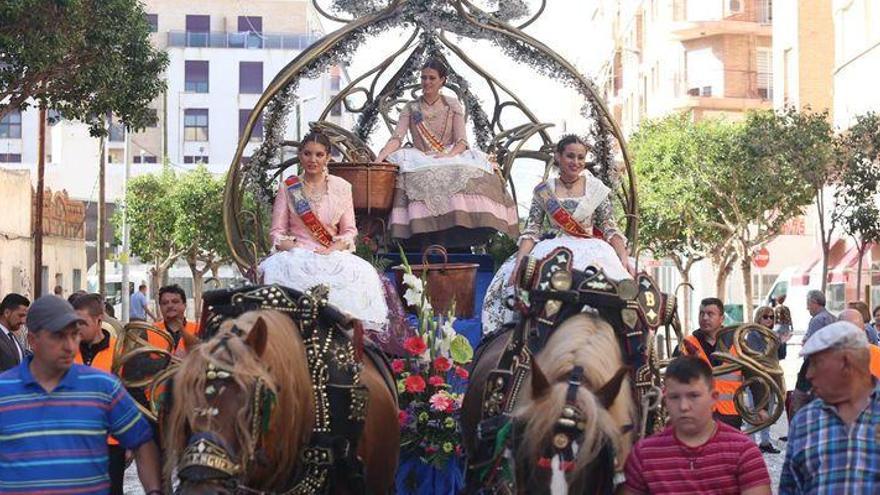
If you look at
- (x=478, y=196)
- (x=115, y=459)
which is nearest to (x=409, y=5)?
(x=478, y=196)

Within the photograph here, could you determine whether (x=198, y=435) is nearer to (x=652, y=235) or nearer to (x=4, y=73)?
(x=4, y=73)

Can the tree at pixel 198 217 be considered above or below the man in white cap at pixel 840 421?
above

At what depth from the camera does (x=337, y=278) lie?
8.17 meters

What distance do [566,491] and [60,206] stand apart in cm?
3988

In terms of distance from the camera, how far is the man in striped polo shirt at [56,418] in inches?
234

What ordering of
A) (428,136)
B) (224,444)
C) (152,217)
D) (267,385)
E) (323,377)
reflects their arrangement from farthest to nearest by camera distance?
1. (152,217)
2. (428,136)
3. (323,377)
4. (267,385)
5. (224,444)

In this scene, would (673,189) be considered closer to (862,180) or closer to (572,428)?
(862,180)

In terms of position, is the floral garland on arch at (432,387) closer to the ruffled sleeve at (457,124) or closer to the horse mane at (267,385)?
the horse mane at (267,385)

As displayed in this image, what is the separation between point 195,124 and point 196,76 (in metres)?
2.45

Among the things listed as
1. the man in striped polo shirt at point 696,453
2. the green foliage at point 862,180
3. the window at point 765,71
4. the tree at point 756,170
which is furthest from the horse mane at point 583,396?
the window at point 765,71

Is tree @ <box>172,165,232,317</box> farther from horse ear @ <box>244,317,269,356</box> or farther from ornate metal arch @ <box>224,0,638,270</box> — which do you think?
horse ear @ <box>244,317,269,356</box>

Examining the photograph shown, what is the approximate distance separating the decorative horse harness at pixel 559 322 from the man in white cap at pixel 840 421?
4.47 ft

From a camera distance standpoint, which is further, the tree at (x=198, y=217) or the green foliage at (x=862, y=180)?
the tree at (x=198, y=217)

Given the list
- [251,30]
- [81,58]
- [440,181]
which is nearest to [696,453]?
[440,181]
